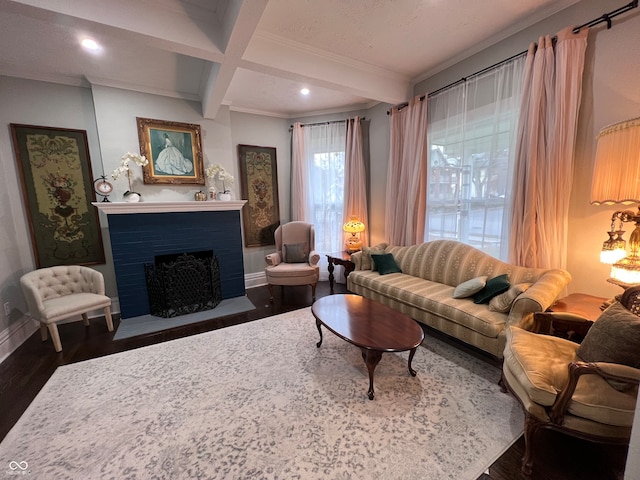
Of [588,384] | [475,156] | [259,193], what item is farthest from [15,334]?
[475,156]

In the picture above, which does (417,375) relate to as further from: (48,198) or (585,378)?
(48,198)

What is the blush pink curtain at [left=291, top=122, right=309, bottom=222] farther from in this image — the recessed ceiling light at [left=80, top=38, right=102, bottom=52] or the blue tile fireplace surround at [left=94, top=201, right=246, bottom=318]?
the recessed ceiling light at [left=80, top=38, right=102, bottom=52]

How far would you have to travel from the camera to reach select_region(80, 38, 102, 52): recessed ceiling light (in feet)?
7.47

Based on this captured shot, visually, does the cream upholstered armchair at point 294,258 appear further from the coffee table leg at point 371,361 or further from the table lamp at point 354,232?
the coffee table leg at point 371,361

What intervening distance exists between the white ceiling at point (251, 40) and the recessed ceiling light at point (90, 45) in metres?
0.04

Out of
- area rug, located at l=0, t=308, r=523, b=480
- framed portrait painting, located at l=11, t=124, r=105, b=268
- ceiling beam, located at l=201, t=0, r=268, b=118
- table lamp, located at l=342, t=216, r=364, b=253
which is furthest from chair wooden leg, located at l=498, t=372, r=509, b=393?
framed portrait painting, located at l=11, t=124, r=105, b=268

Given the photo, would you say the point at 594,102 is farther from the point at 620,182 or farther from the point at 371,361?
the point at 371,361

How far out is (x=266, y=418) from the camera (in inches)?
65.3

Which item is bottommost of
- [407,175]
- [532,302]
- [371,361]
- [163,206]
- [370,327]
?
[371,361]

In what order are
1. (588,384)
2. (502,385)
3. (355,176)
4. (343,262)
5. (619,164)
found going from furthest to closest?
(355,176)
(343,262)
(502,385)
(619,164)
(588,384)

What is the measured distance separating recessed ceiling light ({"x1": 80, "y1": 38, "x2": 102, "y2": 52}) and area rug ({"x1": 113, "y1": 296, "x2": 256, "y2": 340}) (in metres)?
2.88

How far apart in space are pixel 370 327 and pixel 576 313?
142 centimetres

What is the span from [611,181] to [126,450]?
3257 mm

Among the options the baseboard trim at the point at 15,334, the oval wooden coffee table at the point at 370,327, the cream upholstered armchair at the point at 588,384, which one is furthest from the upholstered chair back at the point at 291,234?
the cream upholstered armchair at the point at 588,384
